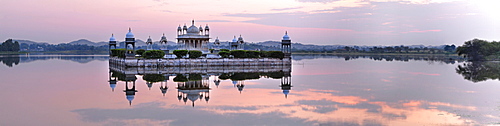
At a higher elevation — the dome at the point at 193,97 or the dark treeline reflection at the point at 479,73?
the dark treeline reflection at the point at 479,73

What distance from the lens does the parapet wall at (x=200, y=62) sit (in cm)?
4719

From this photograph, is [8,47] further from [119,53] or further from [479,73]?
[479,73]

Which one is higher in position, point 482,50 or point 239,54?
point 482,50

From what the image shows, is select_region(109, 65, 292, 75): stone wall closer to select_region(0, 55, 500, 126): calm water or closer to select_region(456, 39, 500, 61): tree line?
select_region(0, 55, 500, 126): calm water

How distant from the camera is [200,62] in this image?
50031 mm

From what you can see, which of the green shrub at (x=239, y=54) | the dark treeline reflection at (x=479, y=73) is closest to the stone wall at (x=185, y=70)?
the green shrub at (x=239, y=54)

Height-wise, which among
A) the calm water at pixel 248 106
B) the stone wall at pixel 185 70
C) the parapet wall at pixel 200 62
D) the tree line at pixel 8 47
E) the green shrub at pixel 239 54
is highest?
the tree line at pixel 8 47

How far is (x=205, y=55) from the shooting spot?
54.2m

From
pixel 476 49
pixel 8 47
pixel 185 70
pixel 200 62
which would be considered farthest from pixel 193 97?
pixel 8 47

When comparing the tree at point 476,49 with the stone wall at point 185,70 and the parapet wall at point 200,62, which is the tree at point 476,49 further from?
the stone wall at point 185,70

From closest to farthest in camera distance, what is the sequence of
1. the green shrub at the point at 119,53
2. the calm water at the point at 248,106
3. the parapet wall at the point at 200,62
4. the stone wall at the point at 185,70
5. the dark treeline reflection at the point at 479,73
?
the calm water at the point at 248,106 → the dark treeline reflection at the point at 479,73 → the stone wall at the point at 185,70 → the parapet wall at the point at 200,62 → the green shrub at the point at 119,53

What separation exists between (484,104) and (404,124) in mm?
6836

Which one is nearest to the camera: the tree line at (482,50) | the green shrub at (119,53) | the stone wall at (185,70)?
the stone wall at (185,70)

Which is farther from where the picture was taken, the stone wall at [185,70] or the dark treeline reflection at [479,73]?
the stone wall at [185,70]
